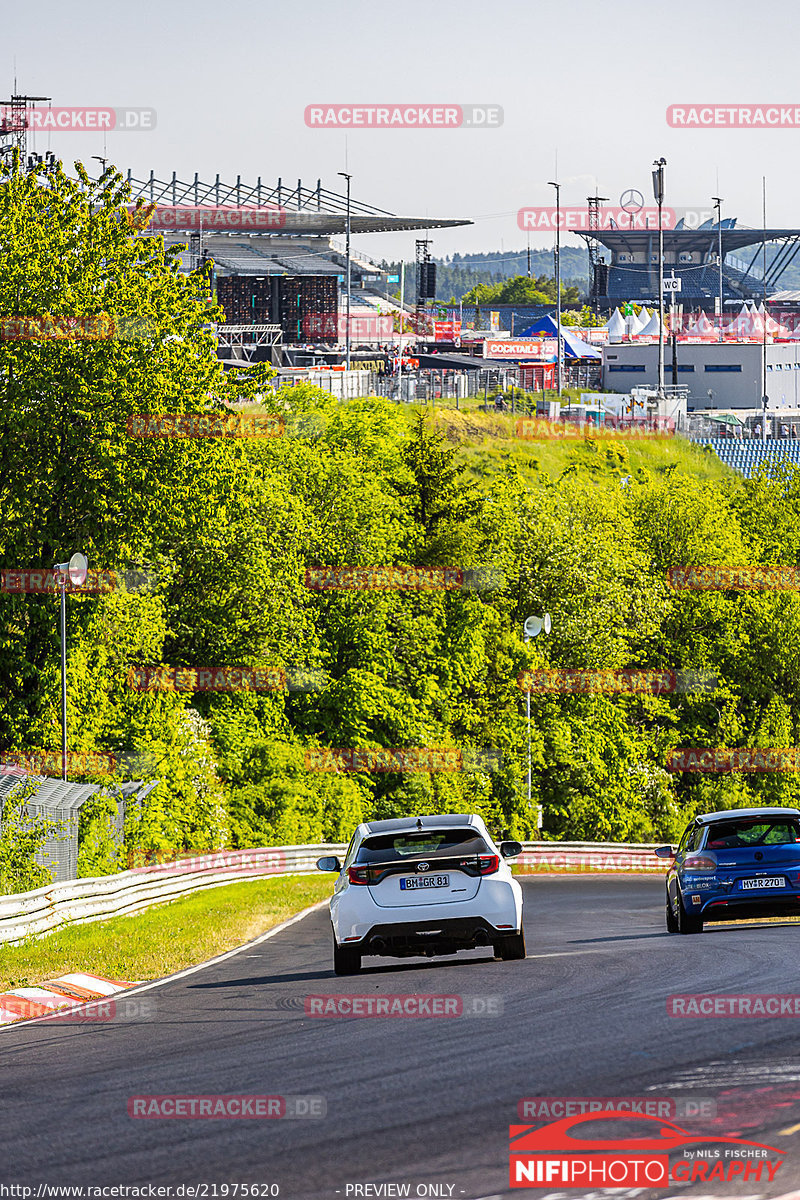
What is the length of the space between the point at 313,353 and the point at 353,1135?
358 feet

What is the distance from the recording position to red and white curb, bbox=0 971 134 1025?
13609mm

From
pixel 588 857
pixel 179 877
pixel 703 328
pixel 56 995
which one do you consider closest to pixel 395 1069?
pixel 56 995

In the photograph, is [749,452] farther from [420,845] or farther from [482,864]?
[482,864]

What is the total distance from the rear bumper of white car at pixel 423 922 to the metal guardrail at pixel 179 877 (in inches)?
251

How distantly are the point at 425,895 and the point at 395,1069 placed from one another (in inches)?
170

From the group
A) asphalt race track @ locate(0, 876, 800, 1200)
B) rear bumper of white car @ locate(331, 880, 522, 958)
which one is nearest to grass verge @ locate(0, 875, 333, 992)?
asphalt race track @ locate(0, 876, 800, 1200)

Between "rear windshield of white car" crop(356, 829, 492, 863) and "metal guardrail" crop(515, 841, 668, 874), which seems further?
"metal guardrail" crop(515, 841, 668, 874)

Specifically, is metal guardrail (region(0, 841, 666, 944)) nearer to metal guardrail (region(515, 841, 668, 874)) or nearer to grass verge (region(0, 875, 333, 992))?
metal guardrail (region(515, 841, 668, 874))

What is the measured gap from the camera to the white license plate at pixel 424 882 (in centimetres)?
1351

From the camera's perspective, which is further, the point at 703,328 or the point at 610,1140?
the point at 703,328

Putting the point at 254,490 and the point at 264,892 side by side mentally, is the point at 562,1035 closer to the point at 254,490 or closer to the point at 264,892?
the point at 264,892

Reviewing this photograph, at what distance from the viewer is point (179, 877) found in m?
28.2

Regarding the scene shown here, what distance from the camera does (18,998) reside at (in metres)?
14.4

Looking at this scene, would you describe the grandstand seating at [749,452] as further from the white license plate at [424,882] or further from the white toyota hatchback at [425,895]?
the white license plate at [424,882]
